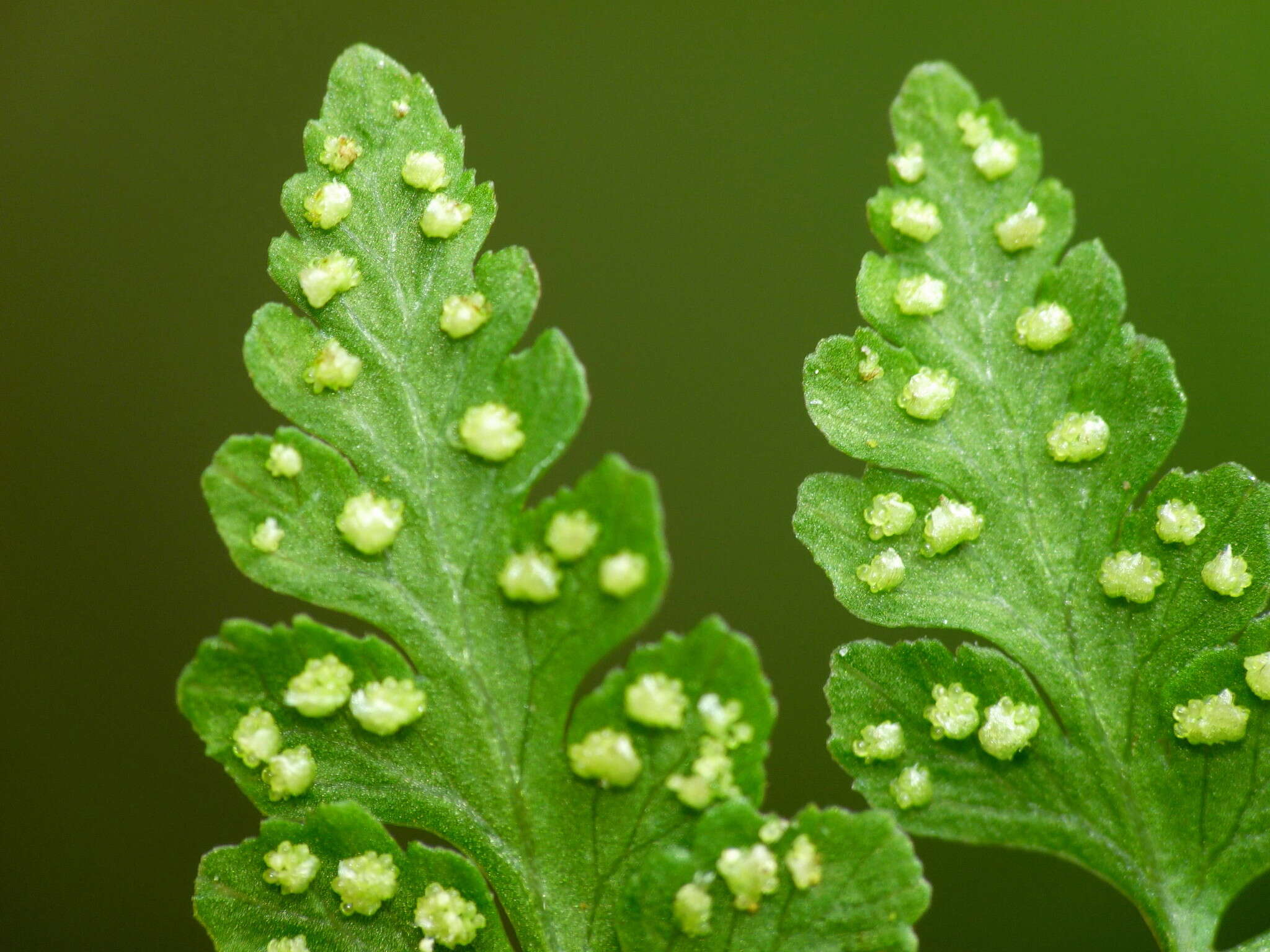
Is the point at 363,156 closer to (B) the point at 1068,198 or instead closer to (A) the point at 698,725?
(A) the point at 698,725

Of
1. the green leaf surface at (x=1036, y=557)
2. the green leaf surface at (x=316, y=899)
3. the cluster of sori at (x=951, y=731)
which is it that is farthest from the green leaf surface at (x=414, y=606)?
the green leaf surface at (x=1036, y=557)

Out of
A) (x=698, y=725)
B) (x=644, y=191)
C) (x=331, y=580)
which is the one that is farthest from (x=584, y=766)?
(x=644, y=191)

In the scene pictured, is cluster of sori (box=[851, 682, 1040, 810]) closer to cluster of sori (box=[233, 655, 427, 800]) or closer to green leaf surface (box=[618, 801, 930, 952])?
green leaf surface (box=[618, 801, 930, 952])

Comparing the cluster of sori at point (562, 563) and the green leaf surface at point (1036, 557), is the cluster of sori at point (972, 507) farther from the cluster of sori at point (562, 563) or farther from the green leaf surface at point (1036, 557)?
the cluster of sori at point (562, 563)

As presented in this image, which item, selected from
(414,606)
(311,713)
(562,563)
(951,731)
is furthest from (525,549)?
(951,731)

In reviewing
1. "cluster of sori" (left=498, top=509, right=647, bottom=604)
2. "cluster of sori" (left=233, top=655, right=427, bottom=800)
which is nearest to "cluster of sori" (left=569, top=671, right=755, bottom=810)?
"cluster of sori" (left=498, top=509, right=647, bottom=604)

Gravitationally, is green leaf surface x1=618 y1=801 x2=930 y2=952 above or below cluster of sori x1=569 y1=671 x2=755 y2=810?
below
